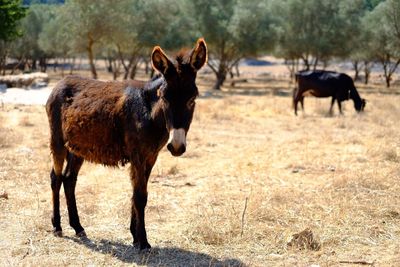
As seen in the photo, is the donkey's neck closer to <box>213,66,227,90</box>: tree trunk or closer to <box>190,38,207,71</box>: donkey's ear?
<box>190,38,207,71</box>: donkey's ear

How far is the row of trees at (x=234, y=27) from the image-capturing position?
3111cm

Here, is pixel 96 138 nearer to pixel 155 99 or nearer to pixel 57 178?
pixel 155 99

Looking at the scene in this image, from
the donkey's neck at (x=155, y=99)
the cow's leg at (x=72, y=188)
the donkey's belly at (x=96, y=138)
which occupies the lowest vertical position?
the cow's leg at (x=72, y=188)

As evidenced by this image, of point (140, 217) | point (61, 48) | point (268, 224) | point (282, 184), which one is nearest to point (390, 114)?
point (282, 184)

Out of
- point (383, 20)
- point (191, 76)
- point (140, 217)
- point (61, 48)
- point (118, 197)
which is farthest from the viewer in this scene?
point (61, 48)

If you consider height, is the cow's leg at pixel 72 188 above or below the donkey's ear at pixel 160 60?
below

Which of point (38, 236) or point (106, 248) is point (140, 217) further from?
point (38, 236)

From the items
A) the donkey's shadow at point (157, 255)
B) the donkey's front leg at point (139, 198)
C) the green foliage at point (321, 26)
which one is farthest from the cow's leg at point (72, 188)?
the green foliage at point (321, 26)

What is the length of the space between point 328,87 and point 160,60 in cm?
1639

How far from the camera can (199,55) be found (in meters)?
4.20

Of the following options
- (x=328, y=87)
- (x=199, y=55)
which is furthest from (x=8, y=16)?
(x=199, y=55)

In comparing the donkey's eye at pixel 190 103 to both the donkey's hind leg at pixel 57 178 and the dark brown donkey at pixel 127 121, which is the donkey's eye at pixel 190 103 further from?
the donkey's hind leg at pixel 57 178

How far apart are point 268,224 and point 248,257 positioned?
1.02 metres

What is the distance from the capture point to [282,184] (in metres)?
7.86
